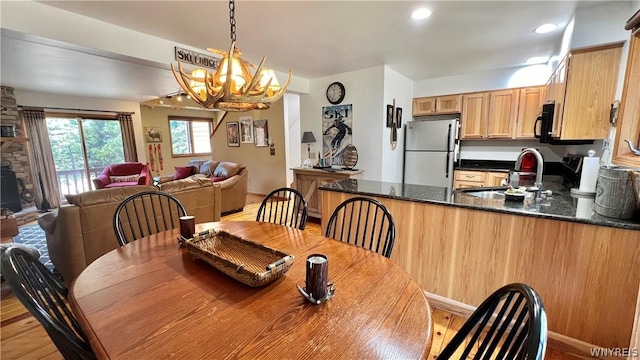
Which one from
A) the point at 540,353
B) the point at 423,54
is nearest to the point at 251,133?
the point at 423,54

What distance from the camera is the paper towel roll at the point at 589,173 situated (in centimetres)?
185

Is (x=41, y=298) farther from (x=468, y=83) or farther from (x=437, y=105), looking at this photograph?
(x=468, y=83)

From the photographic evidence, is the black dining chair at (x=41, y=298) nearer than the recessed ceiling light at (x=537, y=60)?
Yes

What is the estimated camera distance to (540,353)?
51cm

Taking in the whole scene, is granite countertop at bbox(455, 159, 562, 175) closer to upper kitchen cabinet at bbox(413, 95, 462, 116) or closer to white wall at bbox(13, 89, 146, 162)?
upper kitchen cabinet at bbox(413, 95, 462, 116)

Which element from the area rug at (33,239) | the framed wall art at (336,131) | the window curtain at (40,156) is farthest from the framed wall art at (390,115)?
the window curtain at (40,156)

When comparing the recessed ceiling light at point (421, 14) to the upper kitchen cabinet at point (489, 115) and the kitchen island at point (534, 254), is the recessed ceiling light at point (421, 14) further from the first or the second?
the upper kitchen cabinet at point (489, 115)

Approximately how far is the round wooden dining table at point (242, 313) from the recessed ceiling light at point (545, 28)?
2830mm

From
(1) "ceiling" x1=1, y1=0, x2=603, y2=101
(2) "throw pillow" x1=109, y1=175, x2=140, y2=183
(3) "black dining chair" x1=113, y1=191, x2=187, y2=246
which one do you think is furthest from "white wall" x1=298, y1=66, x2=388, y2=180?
(2) "throw pillow" x1=109, y1=175, x2=140, y2=183

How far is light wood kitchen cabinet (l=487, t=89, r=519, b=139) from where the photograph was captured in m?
3.77

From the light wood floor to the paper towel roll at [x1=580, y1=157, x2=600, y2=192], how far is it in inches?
47.2

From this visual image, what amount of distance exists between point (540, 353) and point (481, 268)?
149 cm

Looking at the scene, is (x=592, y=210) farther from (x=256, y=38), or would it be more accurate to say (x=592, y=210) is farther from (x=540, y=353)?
(x=256, y=38)

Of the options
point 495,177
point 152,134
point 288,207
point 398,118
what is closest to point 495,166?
point 495,177
